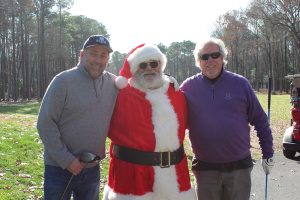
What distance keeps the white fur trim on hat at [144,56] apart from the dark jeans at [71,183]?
1.07 meters

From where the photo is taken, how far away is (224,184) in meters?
4.25

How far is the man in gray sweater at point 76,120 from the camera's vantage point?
3.70 metres

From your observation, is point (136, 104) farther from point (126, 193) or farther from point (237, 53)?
point (237, 53)

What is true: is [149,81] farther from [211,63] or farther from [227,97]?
[227,97]

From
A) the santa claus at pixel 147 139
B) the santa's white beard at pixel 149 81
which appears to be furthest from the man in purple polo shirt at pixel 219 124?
the santa's white beard at pixel 149 81

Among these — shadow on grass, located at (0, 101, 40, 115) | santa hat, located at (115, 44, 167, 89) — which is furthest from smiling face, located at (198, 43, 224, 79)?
shadow on grass, located at (0, 101, 40, 115)

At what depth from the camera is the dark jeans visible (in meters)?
3.82

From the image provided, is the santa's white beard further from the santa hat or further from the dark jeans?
the dark jeans

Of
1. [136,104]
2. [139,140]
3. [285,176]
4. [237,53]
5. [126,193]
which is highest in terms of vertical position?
[237,53]

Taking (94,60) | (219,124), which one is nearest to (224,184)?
(219,124)

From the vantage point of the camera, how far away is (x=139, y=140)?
12.7 feet

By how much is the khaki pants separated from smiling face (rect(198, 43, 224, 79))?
98 centimetres

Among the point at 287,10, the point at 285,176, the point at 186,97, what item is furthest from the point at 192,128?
the point at 287,10

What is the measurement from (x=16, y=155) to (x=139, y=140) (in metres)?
5.45
